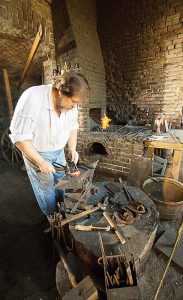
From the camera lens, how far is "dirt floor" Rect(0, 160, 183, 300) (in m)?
2.07

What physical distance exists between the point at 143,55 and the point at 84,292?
5.45m

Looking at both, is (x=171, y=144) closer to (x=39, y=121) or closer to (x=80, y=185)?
(x=80, y=185)

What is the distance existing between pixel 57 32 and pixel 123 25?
6.50ft

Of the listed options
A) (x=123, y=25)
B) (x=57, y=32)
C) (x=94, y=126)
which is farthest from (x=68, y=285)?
(x=123, y=25)

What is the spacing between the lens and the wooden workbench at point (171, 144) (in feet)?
11.9

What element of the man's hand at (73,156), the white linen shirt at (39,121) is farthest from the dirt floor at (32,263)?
the white linen shirt at (39,121)

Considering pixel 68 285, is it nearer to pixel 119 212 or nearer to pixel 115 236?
pixel 115 236

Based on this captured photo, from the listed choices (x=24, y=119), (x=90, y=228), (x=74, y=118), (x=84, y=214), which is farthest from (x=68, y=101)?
(x=90, y=228)

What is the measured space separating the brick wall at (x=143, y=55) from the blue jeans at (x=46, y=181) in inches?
144

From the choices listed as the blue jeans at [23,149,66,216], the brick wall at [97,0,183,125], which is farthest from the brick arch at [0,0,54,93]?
the blue jeans at [23,149,66,216]

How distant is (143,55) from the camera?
17.0 ft

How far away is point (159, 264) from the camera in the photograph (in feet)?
7.62

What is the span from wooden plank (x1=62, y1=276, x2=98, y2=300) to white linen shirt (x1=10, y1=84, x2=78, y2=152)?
1524 millimetres

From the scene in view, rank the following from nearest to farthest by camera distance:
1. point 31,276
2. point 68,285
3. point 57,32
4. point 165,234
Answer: point 68,285 → point 31,276 → point 165,234 → point 57,32
